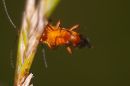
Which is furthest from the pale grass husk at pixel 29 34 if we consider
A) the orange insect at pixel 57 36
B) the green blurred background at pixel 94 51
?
the green blurred background at pixel 94 51

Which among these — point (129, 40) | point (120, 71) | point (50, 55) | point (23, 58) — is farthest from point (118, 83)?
point (23, 58)

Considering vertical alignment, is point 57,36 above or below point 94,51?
below

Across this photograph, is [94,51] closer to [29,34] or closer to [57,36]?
[57,36]

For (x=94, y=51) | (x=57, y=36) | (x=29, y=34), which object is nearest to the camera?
(x=29, y=34)

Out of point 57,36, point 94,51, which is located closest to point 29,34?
point 57,36

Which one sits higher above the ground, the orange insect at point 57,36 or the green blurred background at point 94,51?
the green blurred background at point 94,51

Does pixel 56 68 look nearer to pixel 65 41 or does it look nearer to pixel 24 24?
pixel 65 41

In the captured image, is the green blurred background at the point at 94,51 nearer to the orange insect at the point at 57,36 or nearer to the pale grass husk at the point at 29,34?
the orange insect at the point at 57,36

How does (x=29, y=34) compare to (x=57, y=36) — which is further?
(x=57, y=36)

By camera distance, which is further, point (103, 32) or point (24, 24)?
point (103, 32)
